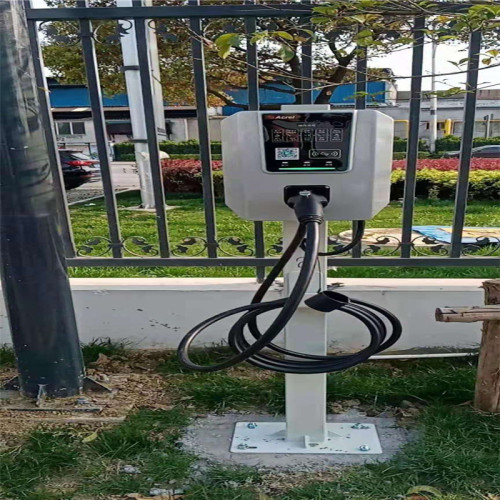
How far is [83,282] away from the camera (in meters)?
2.74

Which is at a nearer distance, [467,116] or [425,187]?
[467,116]

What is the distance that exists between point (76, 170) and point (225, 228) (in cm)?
924

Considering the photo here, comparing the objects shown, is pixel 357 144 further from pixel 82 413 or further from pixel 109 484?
pixel 82 413

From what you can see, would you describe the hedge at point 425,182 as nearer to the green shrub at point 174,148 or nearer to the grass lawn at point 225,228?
the grass lawn at point 225,228

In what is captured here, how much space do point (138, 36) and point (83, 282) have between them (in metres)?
1.33

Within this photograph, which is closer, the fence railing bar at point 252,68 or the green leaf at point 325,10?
the green leaf at point 325,10

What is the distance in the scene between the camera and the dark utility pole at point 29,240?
6.56 feet

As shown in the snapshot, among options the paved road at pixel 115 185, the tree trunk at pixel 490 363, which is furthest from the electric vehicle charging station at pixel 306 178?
the paved road at pixel 115 185

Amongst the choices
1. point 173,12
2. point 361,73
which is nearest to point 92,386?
point 173,12

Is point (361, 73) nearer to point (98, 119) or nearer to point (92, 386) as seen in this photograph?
point (98, 119)

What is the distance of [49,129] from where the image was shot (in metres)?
2.52

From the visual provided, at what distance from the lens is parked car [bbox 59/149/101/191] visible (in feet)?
42.0

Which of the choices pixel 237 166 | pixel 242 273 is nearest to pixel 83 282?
pixel 242 273

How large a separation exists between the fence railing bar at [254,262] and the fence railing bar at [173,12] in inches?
46.7
